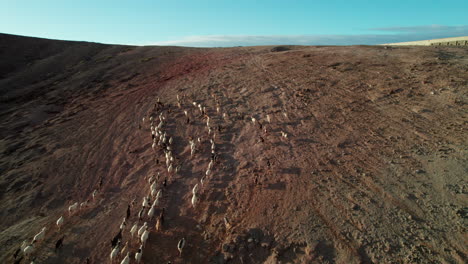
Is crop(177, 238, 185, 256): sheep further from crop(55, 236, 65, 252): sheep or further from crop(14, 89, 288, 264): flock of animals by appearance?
crop(55, 236, 65, 252): sheep

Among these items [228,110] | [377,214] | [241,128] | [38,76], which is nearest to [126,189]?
[241,128]

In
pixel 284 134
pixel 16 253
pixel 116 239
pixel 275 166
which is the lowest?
pixel 16 253

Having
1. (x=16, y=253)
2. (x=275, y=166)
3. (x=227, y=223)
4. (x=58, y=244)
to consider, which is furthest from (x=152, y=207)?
(x=275, y=166)

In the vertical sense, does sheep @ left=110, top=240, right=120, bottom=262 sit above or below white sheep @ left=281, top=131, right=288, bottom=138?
below

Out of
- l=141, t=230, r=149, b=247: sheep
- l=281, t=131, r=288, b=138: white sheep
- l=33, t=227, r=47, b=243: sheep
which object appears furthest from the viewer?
l=281, t=131, r=288, b=138: white sheep

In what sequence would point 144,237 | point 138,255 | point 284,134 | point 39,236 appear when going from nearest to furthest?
point 138,255 → point 144,237 → point 39,236 → point 284,134

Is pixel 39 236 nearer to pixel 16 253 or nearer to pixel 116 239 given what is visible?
pixel 16 253

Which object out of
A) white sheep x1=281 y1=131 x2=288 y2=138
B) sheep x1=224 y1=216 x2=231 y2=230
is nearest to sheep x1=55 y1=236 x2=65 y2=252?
sheep x1=224 y1=216 x2=231 y2=230

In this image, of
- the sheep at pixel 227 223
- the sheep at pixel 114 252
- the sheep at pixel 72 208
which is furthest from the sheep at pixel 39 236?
the sheep at pixel 227 223
